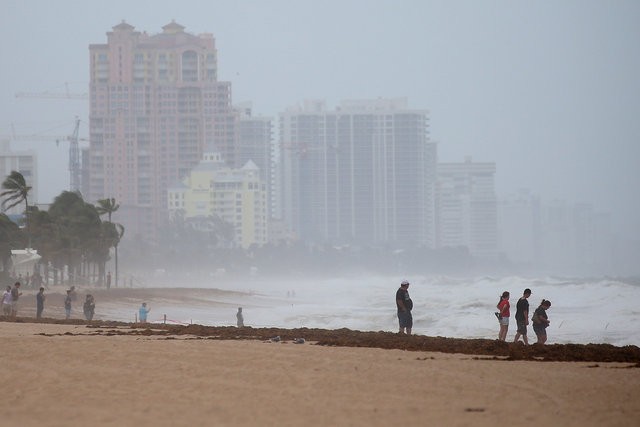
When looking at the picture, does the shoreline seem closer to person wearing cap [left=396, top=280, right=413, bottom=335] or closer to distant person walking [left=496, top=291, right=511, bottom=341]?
person wearing cap [left=396, top=280, right=413, bottom=335]

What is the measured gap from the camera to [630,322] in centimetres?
4800

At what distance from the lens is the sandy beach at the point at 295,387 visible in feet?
41.7

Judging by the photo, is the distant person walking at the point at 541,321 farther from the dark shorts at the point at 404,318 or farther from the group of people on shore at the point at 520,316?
the dark shorts at the point at 404,318

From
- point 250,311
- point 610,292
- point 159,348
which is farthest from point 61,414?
point 610,292

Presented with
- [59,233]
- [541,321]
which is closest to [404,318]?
[541,321]

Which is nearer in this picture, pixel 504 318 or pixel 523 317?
pixel 523 317

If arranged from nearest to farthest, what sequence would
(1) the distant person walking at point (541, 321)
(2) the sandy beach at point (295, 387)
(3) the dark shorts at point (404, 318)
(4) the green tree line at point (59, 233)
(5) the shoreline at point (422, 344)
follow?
(2) the sandy beach at point (295, 387) → (5) the shoreline at point (422, 344) → (1) the distant person walking at point (541, 321) → (3) the dark shorts at point (404, 318) → (4) the green tree line at point (59, 233)

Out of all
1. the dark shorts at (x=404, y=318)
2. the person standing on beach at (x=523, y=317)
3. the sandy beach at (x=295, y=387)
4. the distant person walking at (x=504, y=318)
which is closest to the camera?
the sandy beach at (x=295, y=387)

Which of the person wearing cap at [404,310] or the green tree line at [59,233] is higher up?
Answer: the green tree line at [59,233]

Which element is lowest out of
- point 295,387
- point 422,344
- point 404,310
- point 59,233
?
point 295,387

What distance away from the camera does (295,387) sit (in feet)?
48.0

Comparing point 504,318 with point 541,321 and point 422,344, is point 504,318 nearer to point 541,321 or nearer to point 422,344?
point 541,321

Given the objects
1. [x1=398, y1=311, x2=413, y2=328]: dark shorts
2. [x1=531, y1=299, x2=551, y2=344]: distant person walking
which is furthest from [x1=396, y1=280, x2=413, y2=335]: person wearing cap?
[x1=531, y1=299, x2=551, y2=344]: distant person walking

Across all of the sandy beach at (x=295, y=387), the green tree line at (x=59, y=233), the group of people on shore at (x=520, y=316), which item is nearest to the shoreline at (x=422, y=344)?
the sandy beach at (x=295, y=387)
